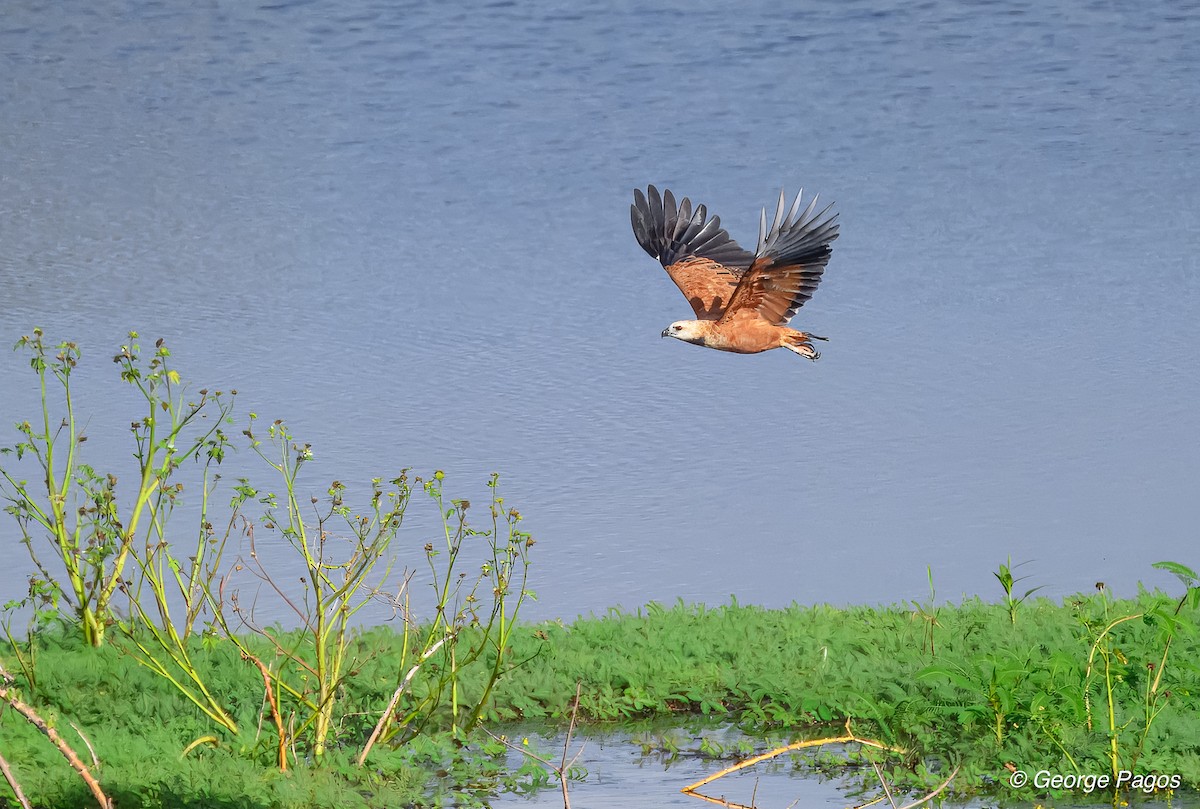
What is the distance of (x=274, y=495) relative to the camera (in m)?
4.74

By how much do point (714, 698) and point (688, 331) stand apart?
1.52m

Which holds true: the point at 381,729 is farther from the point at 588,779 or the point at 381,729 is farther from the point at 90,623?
the point at 90,623

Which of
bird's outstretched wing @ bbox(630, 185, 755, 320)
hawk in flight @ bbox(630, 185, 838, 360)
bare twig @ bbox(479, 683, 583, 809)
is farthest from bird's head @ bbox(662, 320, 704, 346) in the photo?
bare twig @ bbox(479, 683, 583, 809)

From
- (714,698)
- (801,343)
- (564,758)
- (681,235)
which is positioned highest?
(681,235)

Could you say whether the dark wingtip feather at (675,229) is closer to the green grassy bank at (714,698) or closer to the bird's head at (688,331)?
the bird's head at (688,331)

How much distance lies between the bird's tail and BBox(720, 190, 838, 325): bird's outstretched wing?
7 centimetres

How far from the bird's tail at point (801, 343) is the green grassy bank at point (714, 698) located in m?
1.24

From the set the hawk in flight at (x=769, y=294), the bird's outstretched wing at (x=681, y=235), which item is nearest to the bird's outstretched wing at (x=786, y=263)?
the hawk in flight at (x=769, y=294)

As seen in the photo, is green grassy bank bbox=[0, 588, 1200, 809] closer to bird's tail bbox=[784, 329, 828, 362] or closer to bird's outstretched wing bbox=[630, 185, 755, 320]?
bird's tail bbox=[784, 329, 828, 362]

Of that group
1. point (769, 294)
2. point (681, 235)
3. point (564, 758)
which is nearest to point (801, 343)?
point (769, 294)

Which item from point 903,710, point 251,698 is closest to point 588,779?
point 903,710

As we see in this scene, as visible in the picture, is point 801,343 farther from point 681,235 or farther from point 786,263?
point 681,235

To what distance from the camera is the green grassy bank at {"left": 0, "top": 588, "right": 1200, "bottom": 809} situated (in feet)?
16.1

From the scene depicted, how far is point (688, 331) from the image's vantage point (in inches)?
214
